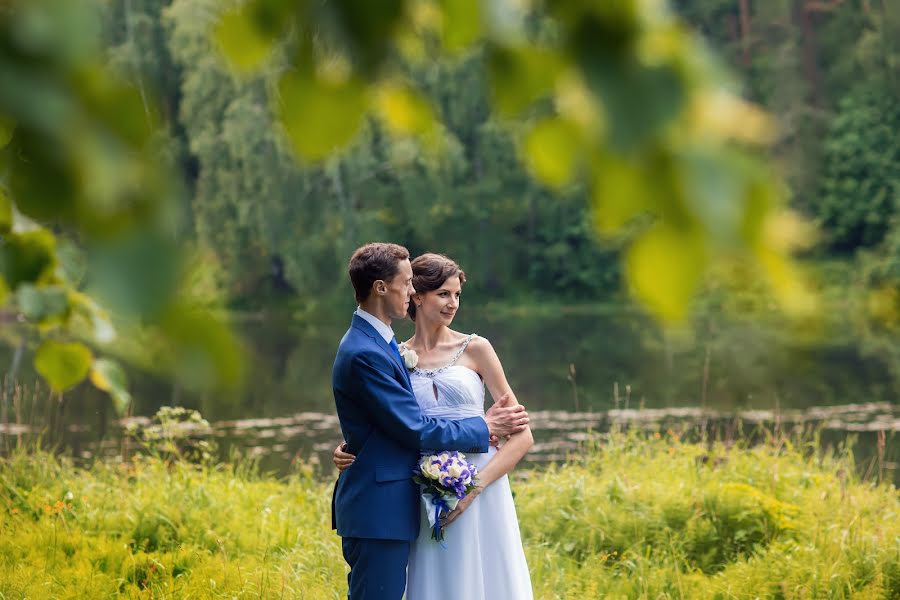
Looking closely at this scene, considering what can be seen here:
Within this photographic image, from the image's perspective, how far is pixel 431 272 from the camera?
3941 millimetres

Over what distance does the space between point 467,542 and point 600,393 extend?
984 cm

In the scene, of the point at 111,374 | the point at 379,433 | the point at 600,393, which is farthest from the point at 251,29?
the point at 600,393

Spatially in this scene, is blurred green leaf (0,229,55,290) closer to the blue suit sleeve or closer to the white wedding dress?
the blue suit sleeve

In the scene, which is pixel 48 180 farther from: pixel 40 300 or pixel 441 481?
pixel 441 481

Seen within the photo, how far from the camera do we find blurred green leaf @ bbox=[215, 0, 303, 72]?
1.04m

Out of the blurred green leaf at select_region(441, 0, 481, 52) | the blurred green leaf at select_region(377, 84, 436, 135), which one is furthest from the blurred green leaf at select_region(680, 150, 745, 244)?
the blurred green leaf at select_region(377, 84, 436, 135)

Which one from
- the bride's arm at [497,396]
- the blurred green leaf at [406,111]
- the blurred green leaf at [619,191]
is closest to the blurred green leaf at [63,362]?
the blurred green leaf at [406,111]

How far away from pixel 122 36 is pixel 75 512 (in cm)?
2292

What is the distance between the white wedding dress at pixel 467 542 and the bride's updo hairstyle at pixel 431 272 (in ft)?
0.75

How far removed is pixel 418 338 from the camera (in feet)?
13.2

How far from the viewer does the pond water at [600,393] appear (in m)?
10.4

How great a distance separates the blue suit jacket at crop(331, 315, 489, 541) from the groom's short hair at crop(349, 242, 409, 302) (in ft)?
0.36

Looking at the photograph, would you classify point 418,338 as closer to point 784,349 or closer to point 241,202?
point 784,349

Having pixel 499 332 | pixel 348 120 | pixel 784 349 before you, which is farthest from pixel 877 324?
pixel 348 120
